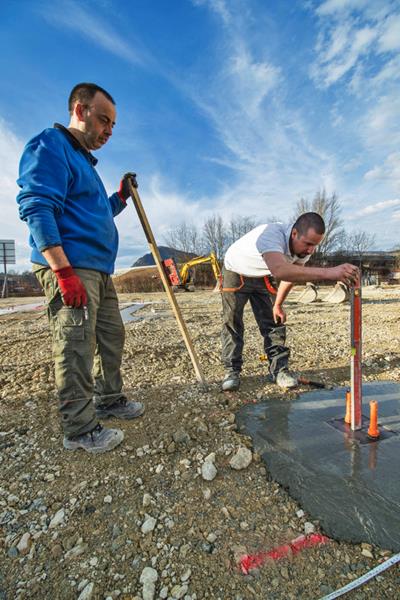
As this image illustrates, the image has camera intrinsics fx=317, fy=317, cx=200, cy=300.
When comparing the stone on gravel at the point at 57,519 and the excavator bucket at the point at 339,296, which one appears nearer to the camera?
the stone on gravel at the point at 57,519

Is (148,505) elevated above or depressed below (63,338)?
below

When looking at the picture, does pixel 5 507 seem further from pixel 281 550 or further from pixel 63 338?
pixel 281 550

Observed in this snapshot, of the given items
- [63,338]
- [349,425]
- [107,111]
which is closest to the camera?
[63,338]

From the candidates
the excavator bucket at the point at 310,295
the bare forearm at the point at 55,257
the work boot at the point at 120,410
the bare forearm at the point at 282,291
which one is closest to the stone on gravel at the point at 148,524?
the work boot at the point at 120,410

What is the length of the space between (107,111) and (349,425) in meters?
2.63

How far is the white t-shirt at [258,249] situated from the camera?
229cm

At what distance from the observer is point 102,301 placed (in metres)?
2.25

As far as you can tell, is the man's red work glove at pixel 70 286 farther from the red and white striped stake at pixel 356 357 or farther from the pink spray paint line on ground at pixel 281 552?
the red and white striped stake at pixel 356 357

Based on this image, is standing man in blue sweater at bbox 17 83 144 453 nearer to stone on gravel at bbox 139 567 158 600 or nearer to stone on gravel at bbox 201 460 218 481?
stone on gravel at bbox 201 460 218 481

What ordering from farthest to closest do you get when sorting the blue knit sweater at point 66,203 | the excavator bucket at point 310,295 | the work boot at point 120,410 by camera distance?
1. the excavator bucket at point 310,295
2. the work boot at point 120,410
3. the blue knit sweater at point 66,203

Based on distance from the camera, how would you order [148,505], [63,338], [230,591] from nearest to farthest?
[230,591] → [148,505] → [63,338]

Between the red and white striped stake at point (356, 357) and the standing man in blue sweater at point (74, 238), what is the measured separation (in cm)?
154

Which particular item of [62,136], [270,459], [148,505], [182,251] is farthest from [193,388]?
[182,251]

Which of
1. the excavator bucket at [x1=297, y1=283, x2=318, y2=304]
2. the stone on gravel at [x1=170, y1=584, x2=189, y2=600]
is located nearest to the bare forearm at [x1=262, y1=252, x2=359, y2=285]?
the stone on gravel at [x1=170, y1=584, x2=189, y2=600]
